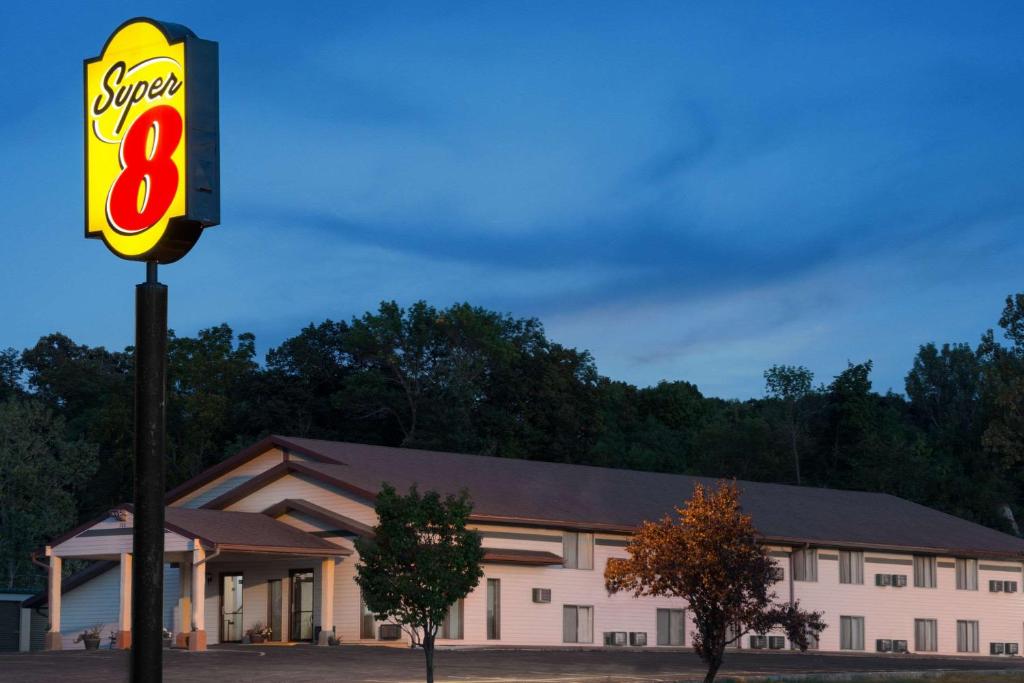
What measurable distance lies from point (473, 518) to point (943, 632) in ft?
72.1

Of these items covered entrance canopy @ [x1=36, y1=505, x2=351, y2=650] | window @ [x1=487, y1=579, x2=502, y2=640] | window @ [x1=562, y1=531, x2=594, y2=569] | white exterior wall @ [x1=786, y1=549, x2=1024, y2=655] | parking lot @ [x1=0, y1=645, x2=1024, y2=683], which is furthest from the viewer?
white exterior wall @ [x1=786, y1=549, x2=1024, y2=655]

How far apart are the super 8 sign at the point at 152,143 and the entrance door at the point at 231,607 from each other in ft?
128

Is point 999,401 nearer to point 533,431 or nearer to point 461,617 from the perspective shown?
point 461,617

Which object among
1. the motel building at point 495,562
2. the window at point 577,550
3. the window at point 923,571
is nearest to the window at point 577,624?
the motel building at point 495,562

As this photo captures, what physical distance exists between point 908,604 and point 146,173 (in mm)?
49938

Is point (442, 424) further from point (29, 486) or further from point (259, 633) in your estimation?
point (259, 633)

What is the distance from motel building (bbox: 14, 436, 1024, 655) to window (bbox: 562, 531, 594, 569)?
0.05 metres

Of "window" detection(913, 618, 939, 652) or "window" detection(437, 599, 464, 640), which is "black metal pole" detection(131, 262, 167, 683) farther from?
"window" detection(913, 618, 939, 652)

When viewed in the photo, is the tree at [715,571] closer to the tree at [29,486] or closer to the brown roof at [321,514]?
the brown roof at [321,514]

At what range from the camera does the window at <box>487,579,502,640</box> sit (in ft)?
139

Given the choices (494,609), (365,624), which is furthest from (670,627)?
(365,624)

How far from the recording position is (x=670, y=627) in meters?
46.9

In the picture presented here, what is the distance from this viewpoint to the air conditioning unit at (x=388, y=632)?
1572 inches

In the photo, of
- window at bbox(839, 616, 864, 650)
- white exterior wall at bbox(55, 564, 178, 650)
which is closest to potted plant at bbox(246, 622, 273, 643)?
white exterior wall at bbox(55, 564, 178, 650)
